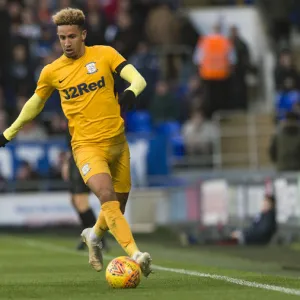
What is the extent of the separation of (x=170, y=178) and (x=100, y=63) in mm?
13739

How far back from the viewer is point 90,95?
10.8 m

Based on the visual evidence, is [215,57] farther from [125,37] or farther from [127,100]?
[127,100]

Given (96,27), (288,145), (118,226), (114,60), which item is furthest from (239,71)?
(118,226)

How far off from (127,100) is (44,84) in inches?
48.3

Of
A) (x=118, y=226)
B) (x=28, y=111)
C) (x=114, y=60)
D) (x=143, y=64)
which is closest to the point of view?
(x=118, y=226)

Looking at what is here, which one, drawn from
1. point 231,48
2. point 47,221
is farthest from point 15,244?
point 231,48

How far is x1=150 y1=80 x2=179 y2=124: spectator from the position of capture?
25781 millimetres

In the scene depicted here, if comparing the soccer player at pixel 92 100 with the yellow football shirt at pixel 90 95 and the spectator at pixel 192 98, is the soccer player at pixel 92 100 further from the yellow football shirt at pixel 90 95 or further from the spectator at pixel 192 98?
the spectator at pixel 192 98

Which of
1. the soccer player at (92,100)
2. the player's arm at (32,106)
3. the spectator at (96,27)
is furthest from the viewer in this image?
the spectator at (96,27)

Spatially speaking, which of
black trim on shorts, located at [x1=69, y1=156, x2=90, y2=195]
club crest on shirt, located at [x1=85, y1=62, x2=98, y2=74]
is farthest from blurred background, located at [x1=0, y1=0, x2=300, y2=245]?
club crest on shirt, located at [x1=85, y1=62, x2=98, y2=74]

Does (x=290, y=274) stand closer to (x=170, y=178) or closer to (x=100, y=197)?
(x=100, y=197)

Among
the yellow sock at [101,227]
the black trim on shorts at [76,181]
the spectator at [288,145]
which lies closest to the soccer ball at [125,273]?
the yellow sock at [101,227]

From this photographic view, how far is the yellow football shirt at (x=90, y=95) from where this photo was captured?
1078cm

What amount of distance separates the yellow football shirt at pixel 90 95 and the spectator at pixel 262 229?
8869 mm
